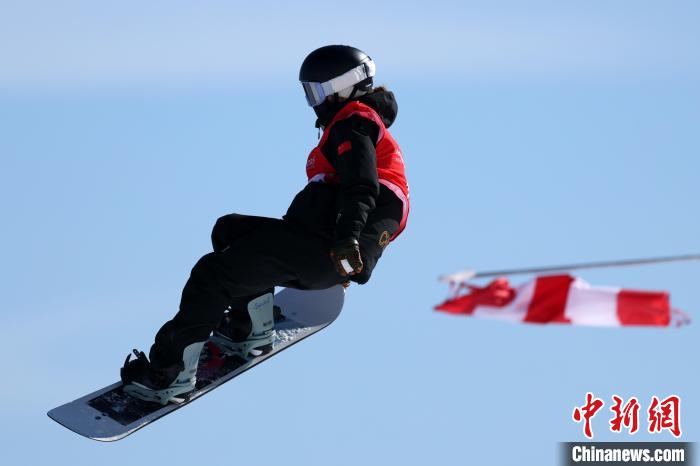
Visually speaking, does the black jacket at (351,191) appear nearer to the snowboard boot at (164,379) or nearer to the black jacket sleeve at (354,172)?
the black jacket sleeve at (354,172)

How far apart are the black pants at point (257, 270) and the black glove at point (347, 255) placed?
0.99 ft

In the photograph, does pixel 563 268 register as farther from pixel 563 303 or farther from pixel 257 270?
pixel 257 270

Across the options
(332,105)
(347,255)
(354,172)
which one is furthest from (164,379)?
(332,105)

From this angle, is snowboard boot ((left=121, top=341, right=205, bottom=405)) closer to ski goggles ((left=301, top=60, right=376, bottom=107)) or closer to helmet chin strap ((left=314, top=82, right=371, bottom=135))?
helmet chin strap ((left=314, top=82, right=371, bottom=135))

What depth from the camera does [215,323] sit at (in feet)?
36.1

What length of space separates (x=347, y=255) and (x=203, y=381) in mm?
2329

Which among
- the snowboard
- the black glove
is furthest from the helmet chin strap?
the snowboard

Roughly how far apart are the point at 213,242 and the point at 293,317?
5.31 feet

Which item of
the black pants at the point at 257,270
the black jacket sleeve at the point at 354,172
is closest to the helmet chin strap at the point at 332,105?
the black jacket sleeve at the point at 354,172

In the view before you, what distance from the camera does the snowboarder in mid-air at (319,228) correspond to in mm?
10469

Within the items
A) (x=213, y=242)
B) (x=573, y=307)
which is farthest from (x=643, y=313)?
(x=213, y=242)

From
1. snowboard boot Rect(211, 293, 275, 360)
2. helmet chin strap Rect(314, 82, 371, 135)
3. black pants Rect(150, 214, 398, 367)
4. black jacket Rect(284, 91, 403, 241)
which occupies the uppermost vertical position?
helmet chin strap Rect(314, 82, 371, 135)

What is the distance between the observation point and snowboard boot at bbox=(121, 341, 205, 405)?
11.1 meters

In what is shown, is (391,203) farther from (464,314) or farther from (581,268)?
(581,268)
